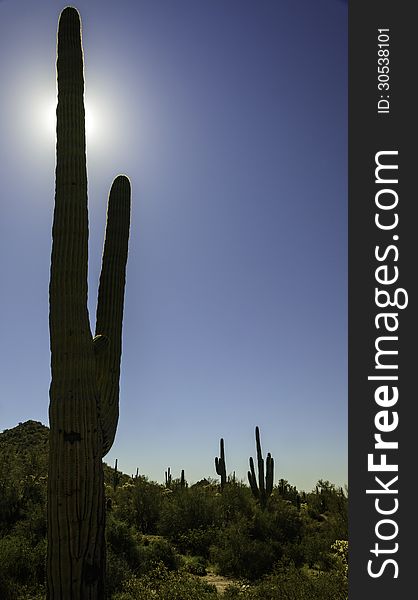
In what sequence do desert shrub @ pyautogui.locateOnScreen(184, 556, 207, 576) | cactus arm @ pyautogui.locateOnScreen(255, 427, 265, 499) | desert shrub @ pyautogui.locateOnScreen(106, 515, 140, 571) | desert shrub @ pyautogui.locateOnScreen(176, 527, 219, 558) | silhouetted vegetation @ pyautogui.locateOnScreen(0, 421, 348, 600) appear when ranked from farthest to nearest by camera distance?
cactus arm @ pyautogui.locateOnScreen(255, 427, 265, 499) < desert shrub @ pyautogui.locateOnScreen(176, 527, 219, 558) < desert shrub @ pyautogui.locateOnScreen(184, 556, 207, 576) < desert shrub @ pyautogui.locateOnScreen(106, 515, 140, 571) < silhouetted vegetation @ pyautogui.locateOnScreen(0, 421, 348, 600)

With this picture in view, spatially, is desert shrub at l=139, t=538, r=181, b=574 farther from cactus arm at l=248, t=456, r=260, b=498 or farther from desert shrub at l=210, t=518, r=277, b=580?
cactus arm at l=248, t=456, r=260, b=498

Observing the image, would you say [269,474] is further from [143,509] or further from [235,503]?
Answer: [143,509]

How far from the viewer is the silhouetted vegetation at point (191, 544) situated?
1081 centimetres

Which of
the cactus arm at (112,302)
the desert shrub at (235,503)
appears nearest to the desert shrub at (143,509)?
the desert shrub at (235,503)

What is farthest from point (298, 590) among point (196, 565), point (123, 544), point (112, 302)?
point (123, 544)

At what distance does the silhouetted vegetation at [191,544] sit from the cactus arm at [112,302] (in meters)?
4.17

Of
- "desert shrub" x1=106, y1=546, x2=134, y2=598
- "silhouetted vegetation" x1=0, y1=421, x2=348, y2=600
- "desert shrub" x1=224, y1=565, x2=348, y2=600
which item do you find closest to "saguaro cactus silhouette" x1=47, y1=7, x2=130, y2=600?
"silhouetted vegetation" x1=0, y1=421, x2=348, y2=600

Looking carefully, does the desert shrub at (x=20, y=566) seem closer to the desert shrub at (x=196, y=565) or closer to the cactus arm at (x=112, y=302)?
the desert shrub at (x=196, y=565)

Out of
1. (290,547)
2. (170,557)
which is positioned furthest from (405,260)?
(290,547)

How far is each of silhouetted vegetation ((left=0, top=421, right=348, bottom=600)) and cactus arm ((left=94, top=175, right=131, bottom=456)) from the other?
13.7 feet

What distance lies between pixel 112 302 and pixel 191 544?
11.6 metres

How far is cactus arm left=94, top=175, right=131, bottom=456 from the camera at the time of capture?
7.61m

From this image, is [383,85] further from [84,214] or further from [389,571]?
[389,571]

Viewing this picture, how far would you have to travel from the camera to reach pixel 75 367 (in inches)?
272
